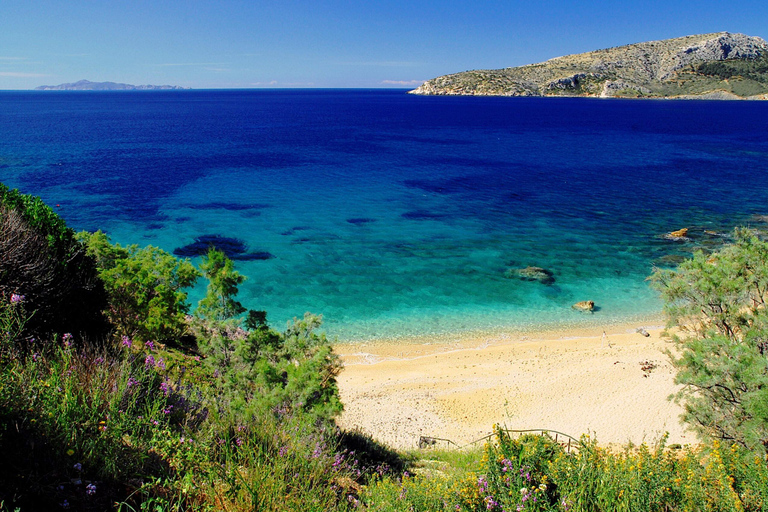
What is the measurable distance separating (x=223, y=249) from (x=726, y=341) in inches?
1448

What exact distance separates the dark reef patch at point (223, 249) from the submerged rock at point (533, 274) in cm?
2121

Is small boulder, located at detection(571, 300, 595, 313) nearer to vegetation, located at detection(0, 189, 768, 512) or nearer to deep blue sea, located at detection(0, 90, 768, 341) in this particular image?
deep blue sea, located at detection(0, 90, 768, 341)

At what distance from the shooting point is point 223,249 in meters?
40.7

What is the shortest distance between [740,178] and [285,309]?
73.5 meters

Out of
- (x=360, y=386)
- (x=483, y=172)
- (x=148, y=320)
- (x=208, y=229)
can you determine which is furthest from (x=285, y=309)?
(x=483, y=172)

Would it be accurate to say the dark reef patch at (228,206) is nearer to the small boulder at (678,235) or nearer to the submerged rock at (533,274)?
the submerged rock at (533,274)

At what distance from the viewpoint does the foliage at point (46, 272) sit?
9.80 metres

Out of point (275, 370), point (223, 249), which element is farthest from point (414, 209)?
point (275, 370)

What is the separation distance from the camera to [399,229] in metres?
48.0

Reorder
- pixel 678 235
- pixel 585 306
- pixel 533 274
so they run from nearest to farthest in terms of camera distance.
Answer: pixel 585 306 → pixel 533 274 → pixel 678 235

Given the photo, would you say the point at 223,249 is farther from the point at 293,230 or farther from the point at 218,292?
the point at 218,292

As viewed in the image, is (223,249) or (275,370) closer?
(275,370)

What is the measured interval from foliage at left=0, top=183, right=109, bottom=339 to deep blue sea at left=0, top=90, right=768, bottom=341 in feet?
56.6

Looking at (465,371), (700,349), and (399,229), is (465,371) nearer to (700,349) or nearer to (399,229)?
(700,349)
